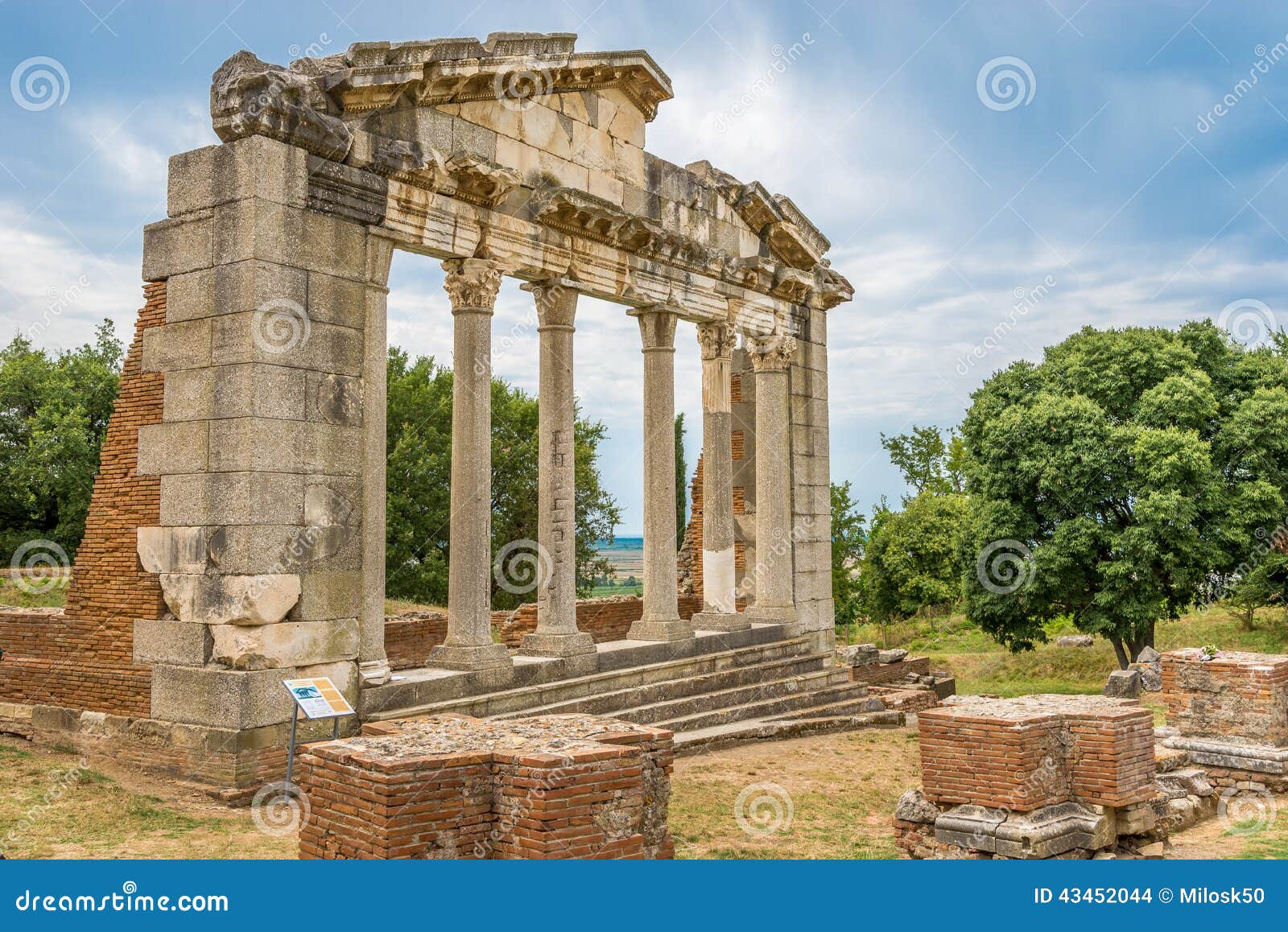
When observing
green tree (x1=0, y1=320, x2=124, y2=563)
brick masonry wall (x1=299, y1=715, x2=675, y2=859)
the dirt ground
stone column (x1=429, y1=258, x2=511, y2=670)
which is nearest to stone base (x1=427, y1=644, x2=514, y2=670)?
stone column (x1=429, y1=258, x2=511, y2=670)

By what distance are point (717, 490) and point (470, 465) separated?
6246 mm

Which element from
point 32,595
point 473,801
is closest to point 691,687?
point 473,801

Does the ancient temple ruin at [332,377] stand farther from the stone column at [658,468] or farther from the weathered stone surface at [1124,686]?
the weathered stone surface at [1124,686]

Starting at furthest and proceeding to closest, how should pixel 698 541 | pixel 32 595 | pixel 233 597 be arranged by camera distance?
pixel 32 595 → pixel 698 541 → pixel 233 597

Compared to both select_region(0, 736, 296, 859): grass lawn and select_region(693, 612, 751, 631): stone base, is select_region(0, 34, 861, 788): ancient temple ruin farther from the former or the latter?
select_region(693, 612, 751, 631): stone base

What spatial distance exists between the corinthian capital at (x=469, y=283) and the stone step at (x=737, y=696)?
5.77 m

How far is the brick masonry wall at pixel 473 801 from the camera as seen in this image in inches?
258

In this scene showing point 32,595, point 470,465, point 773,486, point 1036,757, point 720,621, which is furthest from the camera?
point 32,595

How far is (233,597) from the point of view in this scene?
11305 millimetres

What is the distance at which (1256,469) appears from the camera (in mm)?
24594

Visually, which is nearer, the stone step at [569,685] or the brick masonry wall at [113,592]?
the brick masonry wall at [113,592]

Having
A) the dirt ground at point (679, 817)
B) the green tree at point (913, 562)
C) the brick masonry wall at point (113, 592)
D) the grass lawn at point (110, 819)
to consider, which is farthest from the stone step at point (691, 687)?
the green tree at point (913, 562)

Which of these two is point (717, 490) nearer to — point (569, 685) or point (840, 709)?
point (840, 709)

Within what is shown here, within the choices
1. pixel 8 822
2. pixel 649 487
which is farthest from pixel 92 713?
pixel 649 487
